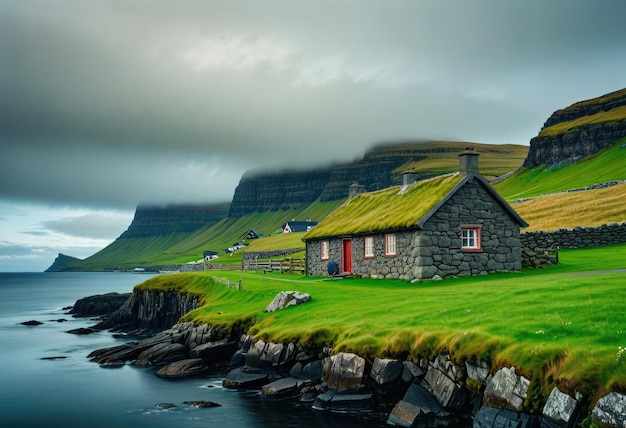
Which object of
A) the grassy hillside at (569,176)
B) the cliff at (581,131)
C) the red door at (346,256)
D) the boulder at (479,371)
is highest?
the cliff at (581,131)

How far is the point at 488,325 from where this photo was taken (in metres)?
17.5

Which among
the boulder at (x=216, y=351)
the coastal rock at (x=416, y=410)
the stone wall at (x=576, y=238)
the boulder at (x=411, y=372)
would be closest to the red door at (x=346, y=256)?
the stone wall at (x=576, y=238)

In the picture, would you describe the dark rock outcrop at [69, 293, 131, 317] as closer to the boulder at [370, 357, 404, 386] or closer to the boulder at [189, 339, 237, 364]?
the boulder at [189, 339, 237, 364]

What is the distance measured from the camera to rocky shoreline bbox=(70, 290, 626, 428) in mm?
13367

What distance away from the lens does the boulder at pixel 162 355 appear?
3044 cm

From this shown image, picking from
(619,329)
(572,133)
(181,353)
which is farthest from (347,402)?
(572,133)

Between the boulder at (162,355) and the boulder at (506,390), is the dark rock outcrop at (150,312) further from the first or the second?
the boulder at (506,390)

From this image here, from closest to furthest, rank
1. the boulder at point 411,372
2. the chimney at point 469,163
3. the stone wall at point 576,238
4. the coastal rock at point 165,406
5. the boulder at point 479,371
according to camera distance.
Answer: the boulder at point 479,371 < the boulder at point 411,372 < the coastal rock at point 165,406 < the chimney at point 469,163 < the stone wall at point 576,238

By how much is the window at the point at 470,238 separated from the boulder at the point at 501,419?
23.7m

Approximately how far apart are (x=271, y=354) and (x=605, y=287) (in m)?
13.2

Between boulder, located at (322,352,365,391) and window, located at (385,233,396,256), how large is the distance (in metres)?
20.3

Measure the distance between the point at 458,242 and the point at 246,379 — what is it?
768 inches

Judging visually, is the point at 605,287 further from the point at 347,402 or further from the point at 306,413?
the point at 306,413

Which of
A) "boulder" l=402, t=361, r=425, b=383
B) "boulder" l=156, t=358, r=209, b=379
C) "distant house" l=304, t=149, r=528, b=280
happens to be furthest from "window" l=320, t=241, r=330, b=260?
"boulder" l=402, t=361, r=425, b=383
